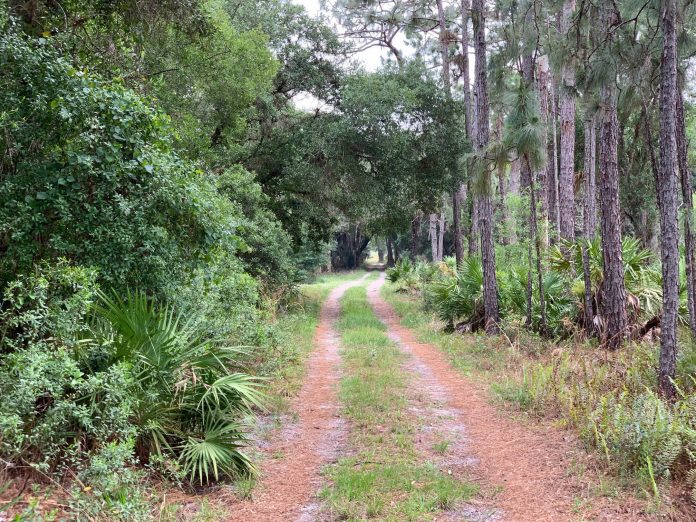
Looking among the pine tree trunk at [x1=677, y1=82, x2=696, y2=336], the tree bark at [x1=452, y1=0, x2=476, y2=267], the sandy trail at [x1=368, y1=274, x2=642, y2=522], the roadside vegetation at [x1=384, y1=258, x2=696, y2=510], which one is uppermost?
the tree bark at [x1=452, y1=0, x2=476, y2=267]

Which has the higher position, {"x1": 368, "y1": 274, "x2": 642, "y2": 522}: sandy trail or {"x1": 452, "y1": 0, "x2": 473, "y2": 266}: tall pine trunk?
{"x1": 452, "y1": 0, "x2": 473, "y2": 266}: tall pine trunk

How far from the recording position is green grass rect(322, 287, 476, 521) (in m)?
4.38

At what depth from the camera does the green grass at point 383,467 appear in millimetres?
4375

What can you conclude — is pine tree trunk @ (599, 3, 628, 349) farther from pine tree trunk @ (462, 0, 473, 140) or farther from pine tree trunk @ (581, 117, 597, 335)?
pine tree trunk @ (462, 0, 473, 140)

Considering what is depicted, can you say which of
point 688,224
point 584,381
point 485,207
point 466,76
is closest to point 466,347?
point 485,207

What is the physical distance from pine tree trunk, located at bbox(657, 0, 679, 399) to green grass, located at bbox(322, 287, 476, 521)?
119 inches

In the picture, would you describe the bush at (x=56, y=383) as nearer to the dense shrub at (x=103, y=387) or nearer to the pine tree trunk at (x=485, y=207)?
the dense shrub at (x=103, y=387)

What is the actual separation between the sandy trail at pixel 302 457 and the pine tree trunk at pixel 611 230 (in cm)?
528

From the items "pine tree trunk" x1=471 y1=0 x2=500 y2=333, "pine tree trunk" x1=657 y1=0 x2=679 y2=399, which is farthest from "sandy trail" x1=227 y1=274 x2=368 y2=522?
"pine tree trunk" x1=471 y1=0 x2=500 y2=333

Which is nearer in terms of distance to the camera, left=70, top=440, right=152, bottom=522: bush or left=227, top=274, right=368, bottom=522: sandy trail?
left=70, top=440, right=152, bottom=522: bush

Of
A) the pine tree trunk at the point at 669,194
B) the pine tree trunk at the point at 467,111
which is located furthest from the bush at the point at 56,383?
the pine tree trunk at the point at 467,111

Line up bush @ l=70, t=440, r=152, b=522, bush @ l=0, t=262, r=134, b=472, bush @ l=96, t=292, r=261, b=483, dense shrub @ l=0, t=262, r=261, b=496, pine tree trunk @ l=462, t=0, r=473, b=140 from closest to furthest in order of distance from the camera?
bush @ l=70, t=440, r=152, b=522
bush @ l=0, t=262, r=134, b=472
dense shrub @ l=0, t=262, r=261, b=496
bush @ l=96, t=292, r=261, b=483
pine tree trunk @ l=462, t=0, r=473, b=140

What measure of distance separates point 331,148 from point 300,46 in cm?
438

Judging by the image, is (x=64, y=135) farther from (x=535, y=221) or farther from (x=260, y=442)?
(x=535, y=221)
